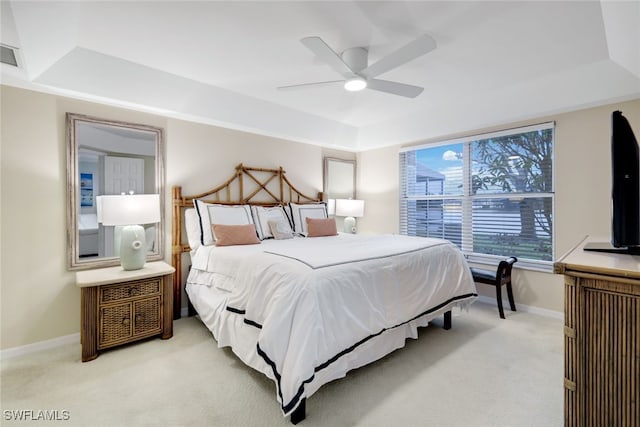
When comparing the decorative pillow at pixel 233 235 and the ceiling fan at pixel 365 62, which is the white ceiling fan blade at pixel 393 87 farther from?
the decorative pillow at pixel 233 235

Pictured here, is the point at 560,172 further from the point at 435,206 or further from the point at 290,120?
the point at 290,120

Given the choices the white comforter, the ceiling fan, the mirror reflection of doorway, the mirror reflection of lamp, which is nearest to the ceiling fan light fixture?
the ceiling fan

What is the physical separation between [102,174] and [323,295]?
254 centimetres

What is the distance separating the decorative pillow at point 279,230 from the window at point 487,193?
7.00 feet

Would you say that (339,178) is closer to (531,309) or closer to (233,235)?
(233,235)

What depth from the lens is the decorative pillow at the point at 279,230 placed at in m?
3.60

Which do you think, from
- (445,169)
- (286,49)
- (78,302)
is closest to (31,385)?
(78,302)

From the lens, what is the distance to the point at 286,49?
8.09ft

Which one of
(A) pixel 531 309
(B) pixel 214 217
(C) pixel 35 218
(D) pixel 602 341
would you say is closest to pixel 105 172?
(C) pixel 35 218

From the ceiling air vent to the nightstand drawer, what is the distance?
1.85 meters

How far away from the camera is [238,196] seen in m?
3.92

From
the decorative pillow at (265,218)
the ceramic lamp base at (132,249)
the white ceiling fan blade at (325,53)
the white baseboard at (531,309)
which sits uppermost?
the white ceiling fan blade at (325,53)

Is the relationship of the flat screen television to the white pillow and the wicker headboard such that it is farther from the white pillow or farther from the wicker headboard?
the wicker headboard

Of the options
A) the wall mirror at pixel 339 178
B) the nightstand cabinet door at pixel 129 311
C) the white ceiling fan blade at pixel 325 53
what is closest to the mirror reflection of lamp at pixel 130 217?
the nightstand cabinet door at pixel 129 311
